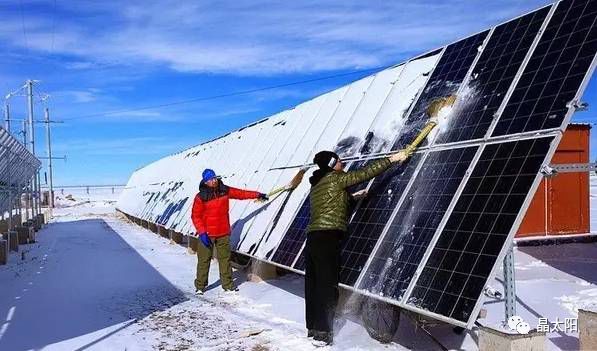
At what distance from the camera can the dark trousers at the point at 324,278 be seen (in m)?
5.84

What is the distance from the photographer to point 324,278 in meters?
5.89

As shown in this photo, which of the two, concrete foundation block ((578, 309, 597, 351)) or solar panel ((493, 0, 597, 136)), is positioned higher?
solar panel ((493, 0, 597, 136))

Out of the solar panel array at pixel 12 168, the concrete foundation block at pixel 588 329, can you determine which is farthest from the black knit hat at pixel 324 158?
the solar panel array at pixel 12 168

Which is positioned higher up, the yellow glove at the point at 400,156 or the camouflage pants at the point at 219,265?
the yellow glove at the point at 400,156

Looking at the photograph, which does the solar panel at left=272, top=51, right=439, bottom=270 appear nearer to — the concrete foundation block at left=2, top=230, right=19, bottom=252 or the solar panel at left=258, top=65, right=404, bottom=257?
the solar panel at left=258, top=65, right=404, bottom=257

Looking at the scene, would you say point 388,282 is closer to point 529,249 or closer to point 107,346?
point 107,346

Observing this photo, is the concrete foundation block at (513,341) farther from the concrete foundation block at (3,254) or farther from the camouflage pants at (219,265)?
the concrete foundation block at (3,254)

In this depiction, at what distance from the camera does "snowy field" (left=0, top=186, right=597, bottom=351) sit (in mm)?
6070

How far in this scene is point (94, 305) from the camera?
8211 mm

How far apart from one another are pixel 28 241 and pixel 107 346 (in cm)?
1386

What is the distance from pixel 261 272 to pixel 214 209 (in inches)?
57.5

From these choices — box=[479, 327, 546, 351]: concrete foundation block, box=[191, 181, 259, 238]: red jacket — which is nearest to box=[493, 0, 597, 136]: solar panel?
box=[479, 327, 546, 351]: concrete foundation block

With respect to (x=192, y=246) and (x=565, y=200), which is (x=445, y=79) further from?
(x=565, y=200)

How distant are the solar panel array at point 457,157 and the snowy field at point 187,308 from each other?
2.80 ft
